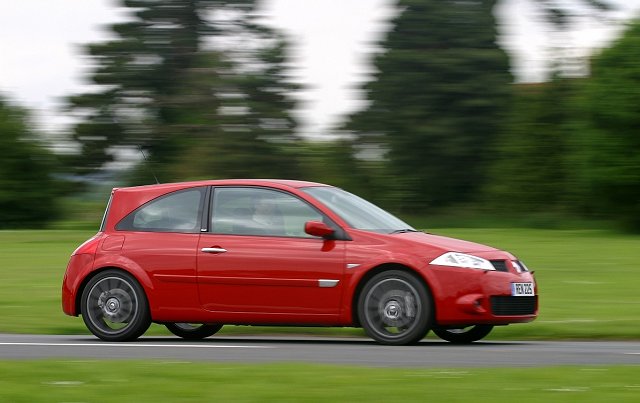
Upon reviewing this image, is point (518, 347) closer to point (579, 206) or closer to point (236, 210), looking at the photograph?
point (236, 210)

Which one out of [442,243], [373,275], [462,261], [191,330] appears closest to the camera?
[462,261]

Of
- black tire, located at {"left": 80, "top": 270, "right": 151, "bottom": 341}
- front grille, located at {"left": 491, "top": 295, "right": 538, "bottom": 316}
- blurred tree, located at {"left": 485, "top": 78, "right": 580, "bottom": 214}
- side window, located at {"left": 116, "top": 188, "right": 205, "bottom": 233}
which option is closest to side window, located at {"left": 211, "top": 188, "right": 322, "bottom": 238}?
side window, located at {"left": 116, "top": 188, "right": 205, "bottom": 233}

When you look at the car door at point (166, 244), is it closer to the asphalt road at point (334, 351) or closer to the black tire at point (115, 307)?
the black tire at point (115, 307)

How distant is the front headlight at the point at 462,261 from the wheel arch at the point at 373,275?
18 cm

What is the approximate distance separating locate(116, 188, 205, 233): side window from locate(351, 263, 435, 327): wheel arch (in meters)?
1.67

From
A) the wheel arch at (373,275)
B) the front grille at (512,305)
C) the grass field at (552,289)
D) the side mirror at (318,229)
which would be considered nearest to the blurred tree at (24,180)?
the grass field at (552,289)

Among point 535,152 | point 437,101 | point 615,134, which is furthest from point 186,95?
point 615,134

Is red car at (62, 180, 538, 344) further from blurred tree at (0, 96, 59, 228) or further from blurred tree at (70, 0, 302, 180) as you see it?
blurred tree at (0, 96, 59, 228)

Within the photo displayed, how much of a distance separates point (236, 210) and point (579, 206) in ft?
119

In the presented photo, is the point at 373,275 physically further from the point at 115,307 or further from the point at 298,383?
the point at 298,383

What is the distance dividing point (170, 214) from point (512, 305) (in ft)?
10.6

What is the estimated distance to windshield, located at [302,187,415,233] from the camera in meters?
11.9

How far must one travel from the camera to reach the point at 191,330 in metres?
13.0

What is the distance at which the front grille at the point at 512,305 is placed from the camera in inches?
445
